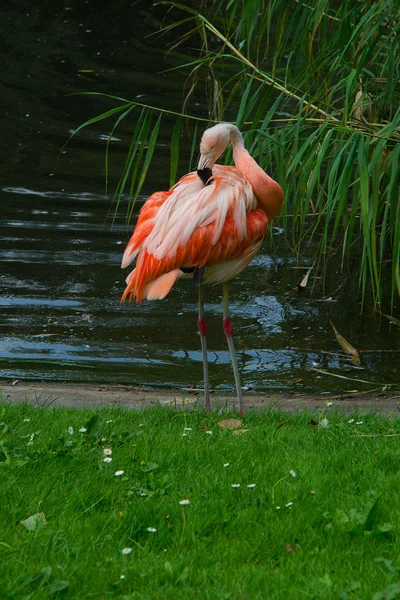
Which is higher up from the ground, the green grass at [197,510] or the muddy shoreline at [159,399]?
the green grass at [197,510]

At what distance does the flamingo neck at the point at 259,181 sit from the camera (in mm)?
4922

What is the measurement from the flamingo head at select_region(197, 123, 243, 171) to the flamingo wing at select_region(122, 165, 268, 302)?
0.31 ft

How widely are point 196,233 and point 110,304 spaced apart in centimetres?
258

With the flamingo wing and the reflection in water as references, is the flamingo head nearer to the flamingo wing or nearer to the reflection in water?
the flamingo wing

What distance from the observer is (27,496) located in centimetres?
350

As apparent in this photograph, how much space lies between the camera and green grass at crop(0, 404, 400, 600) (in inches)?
114

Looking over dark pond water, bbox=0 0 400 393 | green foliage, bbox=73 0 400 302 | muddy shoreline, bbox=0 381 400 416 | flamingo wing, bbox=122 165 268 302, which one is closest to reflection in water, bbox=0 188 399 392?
dark pond water, bbox=0 0 400 393

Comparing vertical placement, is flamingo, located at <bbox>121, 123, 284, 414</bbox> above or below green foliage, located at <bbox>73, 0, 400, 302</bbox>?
below

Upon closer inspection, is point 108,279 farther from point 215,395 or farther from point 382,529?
point 382,529

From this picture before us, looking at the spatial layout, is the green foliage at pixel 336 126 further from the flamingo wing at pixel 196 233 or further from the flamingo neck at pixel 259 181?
the flamingo wing at pixel 196 233

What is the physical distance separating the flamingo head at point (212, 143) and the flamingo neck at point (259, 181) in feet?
0.58

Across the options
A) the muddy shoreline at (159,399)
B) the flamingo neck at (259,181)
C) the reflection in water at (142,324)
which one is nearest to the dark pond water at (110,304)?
the reflection in water at (142,324)

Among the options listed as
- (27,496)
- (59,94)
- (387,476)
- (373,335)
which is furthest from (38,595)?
(59,94)

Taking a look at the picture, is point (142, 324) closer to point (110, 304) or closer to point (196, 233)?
point (110, 304)
